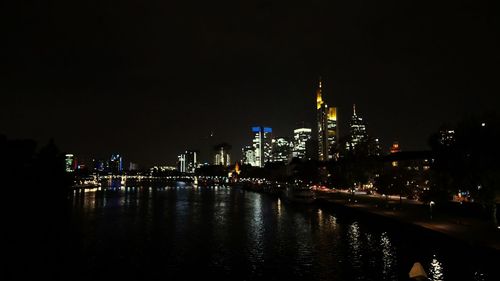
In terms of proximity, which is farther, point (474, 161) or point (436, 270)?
point (474, 161)

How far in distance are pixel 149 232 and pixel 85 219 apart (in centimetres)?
1643

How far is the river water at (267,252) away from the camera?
84.8 feet

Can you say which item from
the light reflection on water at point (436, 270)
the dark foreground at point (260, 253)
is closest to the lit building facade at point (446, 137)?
the dark foreground at point (260, 253)

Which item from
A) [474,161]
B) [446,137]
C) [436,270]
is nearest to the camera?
[436,270]

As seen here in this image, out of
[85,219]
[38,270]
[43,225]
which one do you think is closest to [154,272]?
[38,270]

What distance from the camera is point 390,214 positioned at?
1719 inches

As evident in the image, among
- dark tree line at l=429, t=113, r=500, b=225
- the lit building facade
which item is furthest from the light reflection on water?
the lit building facade

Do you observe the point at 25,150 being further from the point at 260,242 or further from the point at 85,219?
the point at 260,242

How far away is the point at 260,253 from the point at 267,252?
1.99 ft

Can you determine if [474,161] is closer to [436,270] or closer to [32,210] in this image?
[436,270]

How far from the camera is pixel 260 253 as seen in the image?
106ft

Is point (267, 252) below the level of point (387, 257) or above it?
below

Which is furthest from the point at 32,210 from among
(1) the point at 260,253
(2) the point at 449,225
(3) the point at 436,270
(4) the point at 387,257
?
(3) the point at 436,270

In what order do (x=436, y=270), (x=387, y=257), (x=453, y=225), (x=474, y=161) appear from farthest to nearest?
(x=453, y=225) → (x=474, y=161) → (x=387, y=257) → (x=436, y=270)
